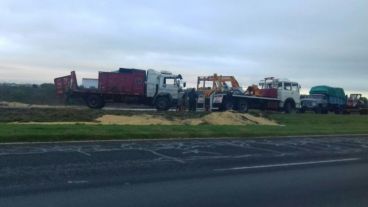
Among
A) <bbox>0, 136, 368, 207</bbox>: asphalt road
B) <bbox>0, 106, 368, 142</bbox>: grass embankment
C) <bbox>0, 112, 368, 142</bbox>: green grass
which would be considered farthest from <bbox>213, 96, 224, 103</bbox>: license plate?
<bbox>0, 136, 368, 207</bbox>: asphalt road

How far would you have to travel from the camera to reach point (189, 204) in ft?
26.9

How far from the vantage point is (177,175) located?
11.0 meters

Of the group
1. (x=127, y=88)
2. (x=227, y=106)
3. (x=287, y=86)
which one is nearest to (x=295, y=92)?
(x=287, y=86)

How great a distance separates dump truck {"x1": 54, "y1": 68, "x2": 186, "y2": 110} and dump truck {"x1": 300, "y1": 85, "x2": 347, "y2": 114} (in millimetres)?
17026

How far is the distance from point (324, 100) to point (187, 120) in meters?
28.0

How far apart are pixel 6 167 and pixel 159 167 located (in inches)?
128

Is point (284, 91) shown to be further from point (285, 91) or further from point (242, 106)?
point (242, 106)

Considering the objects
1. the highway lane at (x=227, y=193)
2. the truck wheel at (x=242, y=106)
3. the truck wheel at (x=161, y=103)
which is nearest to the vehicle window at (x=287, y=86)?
the truck wheel at (x=242, y=106)

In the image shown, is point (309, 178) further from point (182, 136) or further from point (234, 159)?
point (182, 136)

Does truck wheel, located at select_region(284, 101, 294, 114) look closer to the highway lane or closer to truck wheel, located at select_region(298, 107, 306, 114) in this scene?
truck wheel, located at select_region(298, 107, 306, 114)

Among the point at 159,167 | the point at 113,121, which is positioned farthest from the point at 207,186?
the point at 113,121

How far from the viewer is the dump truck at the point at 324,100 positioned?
170 feet

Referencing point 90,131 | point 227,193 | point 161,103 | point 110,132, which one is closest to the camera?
point 227,193

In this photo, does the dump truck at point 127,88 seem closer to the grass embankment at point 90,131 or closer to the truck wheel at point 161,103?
the truck wheel at point 161,103
